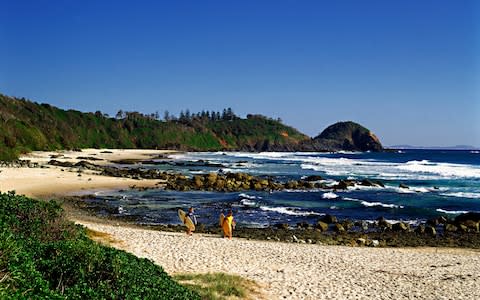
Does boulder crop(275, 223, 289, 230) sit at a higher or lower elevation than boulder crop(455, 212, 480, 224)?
lower

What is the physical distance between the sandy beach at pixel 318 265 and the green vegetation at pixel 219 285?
48cm

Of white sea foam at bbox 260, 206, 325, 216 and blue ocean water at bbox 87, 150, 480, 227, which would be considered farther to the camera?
white sea foam at bbox 260, 206, 325, 216

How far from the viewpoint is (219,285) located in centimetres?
1127

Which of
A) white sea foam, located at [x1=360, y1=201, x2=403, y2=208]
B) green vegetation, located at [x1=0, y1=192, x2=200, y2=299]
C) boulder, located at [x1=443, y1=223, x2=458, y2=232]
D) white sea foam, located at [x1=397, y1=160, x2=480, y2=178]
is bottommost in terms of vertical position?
boulder, located at [x1=443, y1=223, x2=458, y2=232]

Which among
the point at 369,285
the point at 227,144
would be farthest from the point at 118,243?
the point at 227,144

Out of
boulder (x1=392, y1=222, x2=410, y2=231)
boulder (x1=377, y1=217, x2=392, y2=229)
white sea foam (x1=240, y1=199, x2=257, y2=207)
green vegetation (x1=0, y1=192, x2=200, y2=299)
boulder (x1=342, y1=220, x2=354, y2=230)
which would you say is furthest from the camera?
white sea foam (x1=240, y1=199, x2=257, y2=207)

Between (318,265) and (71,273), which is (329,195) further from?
(71,273)

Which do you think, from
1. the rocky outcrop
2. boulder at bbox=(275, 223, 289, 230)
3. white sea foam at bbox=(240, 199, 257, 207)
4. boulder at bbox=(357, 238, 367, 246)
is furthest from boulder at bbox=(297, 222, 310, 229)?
the rocky outcrop

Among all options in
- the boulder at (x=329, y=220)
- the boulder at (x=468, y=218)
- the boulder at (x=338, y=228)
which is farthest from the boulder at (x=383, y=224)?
the boulder at (x=468, y=218)

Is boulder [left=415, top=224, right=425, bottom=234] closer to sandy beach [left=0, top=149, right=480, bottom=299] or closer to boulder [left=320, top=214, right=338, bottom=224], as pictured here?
sandy beach [left=0, top=149, right=480, bottom=299]

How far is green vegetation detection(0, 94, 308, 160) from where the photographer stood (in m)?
71.5

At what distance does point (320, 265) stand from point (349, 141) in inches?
7154

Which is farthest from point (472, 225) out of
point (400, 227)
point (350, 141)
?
point (350, 141)

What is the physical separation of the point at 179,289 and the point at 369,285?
710 centimetres
